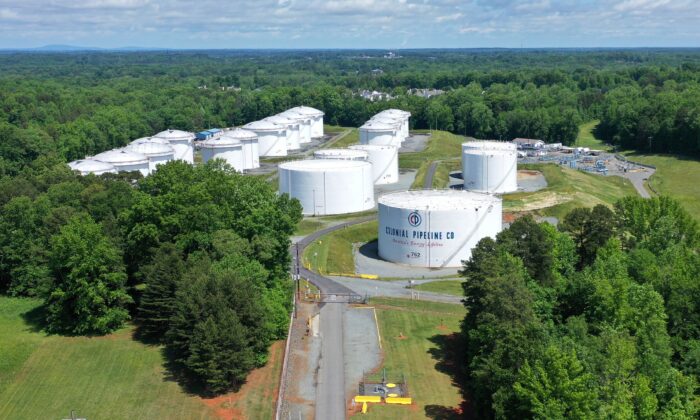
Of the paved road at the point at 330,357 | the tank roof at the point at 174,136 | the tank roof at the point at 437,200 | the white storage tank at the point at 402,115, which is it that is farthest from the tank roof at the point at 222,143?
the paved road at the point at 330,357

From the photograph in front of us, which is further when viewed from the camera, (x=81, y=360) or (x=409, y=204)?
(x=409, y=204)

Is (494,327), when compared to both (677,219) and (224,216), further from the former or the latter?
(677,219)

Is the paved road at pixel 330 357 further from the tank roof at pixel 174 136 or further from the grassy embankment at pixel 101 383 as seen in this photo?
the tank roof at pixel 174 136

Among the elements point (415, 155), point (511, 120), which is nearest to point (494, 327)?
point (415, 155)

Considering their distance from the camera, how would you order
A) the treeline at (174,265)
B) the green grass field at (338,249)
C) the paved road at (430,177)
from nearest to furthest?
the treeline at (174,265) < the green grass field at (338,249) < the paved road at (430,177)

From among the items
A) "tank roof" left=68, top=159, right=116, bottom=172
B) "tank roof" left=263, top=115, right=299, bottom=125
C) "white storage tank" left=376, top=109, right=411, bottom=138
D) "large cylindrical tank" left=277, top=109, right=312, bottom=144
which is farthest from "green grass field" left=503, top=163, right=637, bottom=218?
"large cylindrical tank" left=277, top=109, right=312, bottom=144

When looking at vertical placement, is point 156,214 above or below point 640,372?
above

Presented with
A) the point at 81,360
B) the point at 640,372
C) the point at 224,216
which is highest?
the point at 224,216
